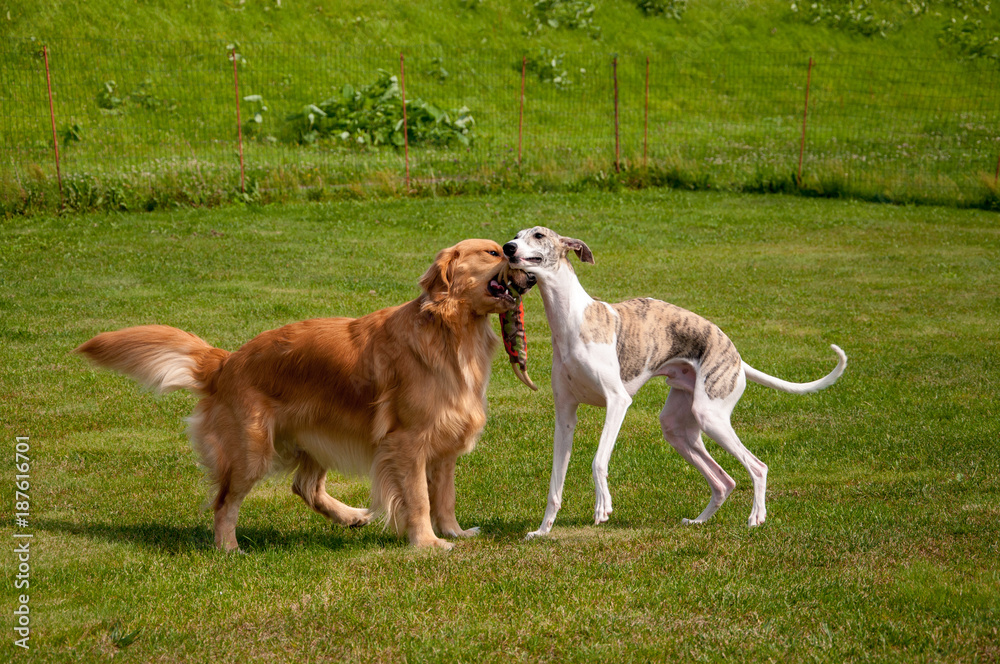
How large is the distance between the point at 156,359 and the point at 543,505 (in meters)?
2.55

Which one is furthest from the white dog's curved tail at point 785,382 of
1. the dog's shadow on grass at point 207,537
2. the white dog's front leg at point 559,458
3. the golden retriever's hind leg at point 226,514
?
the golden retriever's hind leg at point 226,514

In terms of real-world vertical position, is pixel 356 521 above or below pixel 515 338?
below

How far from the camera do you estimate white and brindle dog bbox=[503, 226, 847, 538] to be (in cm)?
545

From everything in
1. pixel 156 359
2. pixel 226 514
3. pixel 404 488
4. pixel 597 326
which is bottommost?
pixel 226 514

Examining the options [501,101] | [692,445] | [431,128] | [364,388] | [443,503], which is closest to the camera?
[364,388]

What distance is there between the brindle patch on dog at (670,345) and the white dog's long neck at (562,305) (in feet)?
0.94

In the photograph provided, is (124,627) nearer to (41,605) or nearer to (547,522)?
(41,605)

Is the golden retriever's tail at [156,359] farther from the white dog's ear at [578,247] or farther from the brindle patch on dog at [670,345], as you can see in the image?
the brindle patch on dog at [670,345]

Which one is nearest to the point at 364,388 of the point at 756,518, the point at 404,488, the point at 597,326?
the point at 404,488

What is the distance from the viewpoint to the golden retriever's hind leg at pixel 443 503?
573 centimetres

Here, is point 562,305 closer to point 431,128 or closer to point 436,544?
point 436,544

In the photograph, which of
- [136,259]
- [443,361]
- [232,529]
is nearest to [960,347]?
[443,361]

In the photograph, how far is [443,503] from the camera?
577cm

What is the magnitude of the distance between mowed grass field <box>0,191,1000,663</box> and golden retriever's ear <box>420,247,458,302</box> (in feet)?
4.68
